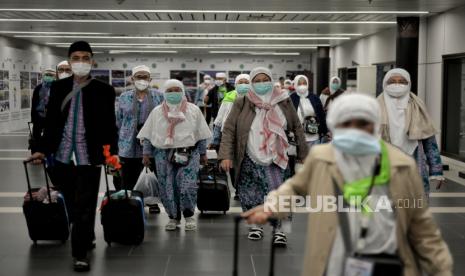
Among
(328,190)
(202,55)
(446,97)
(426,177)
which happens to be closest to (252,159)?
(426,177)

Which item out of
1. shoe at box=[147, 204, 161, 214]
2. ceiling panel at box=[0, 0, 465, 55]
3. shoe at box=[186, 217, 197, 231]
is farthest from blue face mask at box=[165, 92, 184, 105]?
ceiling panel at box=[0, 0, 465, 55]

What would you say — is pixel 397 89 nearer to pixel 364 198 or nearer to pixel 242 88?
pixel 364 198

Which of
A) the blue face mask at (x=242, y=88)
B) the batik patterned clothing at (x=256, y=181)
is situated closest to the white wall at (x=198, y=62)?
the blue face mask at (x=242, y=88)

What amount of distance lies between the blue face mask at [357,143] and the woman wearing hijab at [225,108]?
5.01m

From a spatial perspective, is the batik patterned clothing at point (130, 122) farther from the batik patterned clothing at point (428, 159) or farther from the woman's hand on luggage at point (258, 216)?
the woman's hand on luggage at point (258, 216)

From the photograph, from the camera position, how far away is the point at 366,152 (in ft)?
8.55

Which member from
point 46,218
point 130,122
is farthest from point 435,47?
point 46,218

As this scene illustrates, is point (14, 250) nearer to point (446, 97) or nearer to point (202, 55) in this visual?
point (446, 97)

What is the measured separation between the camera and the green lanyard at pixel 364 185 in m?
2.67

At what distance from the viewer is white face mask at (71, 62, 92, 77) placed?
5473mm

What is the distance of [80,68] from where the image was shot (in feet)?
18.0

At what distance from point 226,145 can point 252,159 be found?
29 cm

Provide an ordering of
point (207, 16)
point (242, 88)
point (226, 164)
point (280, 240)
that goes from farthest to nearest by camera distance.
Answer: point (207, 16) → point (242, 88) → point (280, 240) → point (226, 164)

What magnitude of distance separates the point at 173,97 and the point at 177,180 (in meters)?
0.90
